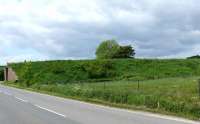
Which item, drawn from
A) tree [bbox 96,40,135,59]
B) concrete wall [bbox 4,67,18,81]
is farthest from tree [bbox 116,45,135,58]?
concrete wall [bbox 4,67,18,81]

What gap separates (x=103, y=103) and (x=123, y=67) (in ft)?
193

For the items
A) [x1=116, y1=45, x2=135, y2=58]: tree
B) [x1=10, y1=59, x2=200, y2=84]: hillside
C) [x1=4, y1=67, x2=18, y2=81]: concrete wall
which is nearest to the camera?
[x1=10, y1=59, x2=200, y2=84]: hillside

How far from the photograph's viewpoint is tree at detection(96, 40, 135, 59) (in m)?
135

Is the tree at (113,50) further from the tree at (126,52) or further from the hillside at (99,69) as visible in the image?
the hillside at (99,69)

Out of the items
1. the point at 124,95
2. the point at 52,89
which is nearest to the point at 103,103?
the point at 124,95

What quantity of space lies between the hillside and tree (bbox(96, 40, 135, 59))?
140ft

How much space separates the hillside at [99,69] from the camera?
3189 inches

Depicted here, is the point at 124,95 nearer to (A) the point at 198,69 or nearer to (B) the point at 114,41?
(A) the point at 198,69

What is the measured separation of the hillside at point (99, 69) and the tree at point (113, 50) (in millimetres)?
42823

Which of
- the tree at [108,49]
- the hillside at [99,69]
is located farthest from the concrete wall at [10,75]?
the tree at [108,49]

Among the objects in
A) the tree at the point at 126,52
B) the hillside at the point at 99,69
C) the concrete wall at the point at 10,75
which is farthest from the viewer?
the tree at the point at 126,52

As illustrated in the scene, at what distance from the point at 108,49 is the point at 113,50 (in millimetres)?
2221

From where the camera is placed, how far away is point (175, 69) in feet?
275

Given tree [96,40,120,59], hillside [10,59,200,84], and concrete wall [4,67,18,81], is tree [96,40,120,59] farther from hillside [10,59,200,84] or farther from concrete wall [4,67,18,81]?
hillside [10,59,200,84]
